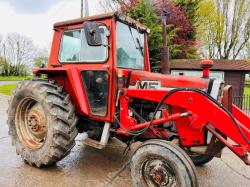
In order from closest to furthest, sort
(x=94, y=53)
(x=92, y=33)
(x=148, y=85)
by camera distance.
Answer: (x=92, y=33) → (x=148, y=85) → (x=94, y=53)

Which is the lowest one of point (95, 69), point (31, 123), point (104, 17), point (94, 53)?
point (31, 123)

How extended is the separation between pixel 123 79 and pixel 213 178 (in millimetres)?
1966

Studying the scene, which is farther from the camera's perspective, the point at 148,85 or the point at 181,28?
the point at 181,28

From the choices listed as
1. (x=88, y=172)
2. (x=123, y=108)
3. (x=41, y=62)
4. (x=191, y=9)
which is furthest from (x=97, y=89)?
(x=191, y=9)

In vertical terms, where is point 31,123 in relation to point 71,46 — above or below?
below

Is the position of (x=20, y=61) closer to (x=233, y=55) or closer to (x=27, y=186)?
(x=233, y=55)

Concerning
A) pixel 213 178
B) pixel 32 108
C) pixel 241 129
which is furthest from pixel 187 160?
pixel 32 108

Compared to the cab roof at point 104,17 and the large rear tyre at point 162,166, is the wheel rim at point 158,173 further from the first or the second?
the cab roof at point 104,17

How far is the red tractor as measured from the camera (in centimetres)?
310

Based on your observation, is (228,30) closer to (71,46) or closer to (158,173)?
(71,46)

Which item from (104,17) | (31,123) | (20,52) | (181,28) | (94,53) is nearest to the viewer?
(104,17)

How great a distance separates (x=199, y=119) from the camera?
A: 3168mm

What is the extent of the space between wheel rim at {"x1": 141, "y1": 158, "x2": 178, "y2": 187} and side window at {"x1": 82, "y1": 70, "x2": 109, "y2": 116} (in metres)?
1.11

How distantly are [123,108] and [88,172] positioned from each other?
A: 1.10 meters
